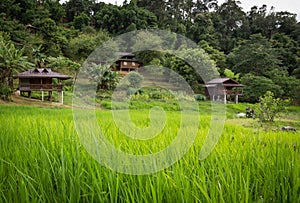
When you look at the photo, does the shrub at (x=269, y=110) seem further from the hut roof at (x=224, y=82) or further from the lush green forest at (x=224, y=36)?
the hut roof at (x=224, y=82)

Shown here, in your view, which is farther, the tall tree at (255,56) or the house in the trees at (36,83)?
→ the house in the trees at (36,83)

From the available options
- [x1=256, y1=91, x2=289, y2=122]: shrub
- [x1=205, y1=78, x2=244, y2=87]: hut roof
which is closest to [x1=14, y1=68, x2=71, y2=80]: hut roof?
[x1=205, y1=78, x2=244, y2=87]: hut roof

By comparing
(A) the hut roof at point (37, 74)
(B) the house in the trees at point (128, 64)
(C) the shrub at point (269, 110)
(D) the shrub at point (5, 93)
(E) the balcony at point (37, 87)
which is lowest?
(C) the shrub at point (269, 110)

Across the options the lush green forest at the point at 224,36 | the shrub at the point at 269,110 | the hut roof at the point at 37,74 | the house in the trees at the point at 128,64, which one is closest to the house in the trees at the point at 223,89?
the lush green forest at the point at 224,36

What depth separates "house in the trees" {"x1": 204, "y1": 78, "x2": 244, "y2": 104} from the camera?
4215 mm

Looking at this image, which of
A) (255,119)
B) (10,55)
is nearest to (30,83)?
(10,55)

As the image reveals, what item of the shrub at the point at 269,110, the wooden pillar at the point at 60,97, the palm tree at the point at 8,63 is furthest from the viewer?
the wooden pillar at the point at 60,97

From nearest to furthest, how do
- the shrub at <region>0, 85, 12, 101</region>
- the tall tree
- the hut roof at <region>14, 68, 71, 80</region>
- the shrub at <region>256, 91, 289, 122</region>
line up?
the shrub at <region>256, 91, 289, 122</region> < the tall tree < the shrub at <region>0, 85, 12, 101</region> < the hut roof at <region>14, 68, 71, 80</region>

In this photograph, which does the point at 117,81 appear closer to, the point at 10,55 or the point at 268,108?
the point at 10,55

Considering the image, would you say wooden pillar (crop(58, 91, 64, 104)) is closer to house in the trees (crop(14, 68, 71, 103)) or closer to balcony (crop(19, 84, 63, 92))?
house in the trees (crop(14, 68, 71, 103))

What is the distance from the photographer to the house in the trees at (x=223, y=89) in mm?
4215

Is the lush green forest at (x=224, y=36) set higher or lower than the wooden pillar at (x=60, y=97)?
higher

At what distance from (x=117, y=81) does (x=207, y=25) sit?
9.77 ft

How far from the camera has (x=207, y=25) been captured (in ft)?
13.7
